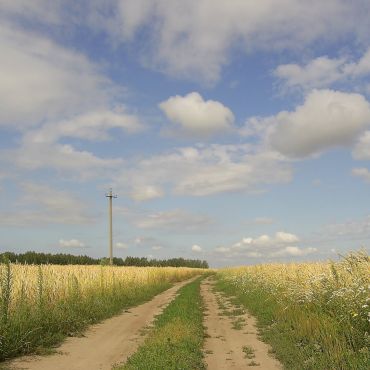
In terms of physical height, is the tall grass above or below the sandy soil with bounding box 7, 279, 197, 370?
above

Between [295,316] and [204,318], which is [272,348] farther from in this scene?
[204,318]

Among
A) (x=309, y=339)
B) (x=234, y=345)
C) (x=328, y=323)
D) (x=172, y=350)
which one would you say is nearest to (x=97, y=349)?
(x=172, y=350)

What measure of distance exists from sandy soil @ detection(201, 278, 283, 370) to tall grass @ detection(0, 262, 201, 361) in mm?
5076

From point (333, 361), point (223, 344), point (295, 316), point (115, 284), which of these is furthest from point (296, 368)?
point (115, 284)

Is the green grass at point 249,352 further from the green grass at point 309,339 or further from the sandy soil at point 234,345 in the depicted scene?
the green grass at point 309,339

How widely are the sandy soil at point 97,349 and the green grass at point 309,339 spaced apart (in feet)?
14.6

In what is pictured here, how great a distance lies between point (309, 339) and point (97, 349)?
638cm

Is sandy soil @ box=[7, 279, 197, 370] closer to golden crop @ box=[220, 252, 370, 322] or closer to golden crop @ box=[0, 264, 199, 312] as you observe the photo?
golden crop @ box=[0, 264, 199, 312]

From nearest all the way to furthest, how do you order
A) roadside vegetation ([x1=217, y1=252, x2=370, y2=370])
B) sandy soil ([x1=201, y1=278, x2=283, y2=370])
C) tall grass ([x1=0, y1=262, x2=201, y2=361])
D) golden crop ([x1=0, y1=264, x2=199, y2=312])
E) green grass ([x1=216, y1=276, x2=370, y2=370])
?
green grass ([x1=216, y1=276, x2=370, y2=370]) < roadside vegetation ([x1=217, y1=252, x2=370, y2=370]) < sandy soil ([x1=201, y1=278, x2=283, y2=370]) < tall grass ([x1=0, y1=262, x2=201, y2=361]) < golden crop ([x1=0, y1=264, x2=199, y2=312])

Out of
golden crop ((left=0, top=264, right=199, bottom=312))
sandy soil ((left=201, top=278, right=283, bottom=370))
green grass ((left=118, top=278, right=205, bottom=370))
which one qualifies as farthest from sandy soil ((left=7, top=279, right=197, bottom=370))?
sandy soil ((left=201, top=278, right=283, bottom=370))

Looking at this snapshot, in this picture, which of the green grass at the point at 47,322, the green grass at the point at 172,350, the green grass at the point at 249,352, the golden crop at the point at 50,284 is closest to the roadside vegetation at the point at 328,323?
the green grass at the point at 249,352

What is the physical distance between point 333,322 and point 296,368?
8.49 ft

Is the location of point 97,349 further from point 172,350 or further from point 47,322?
point 172,350

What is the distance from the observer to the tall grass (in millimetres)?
12703
